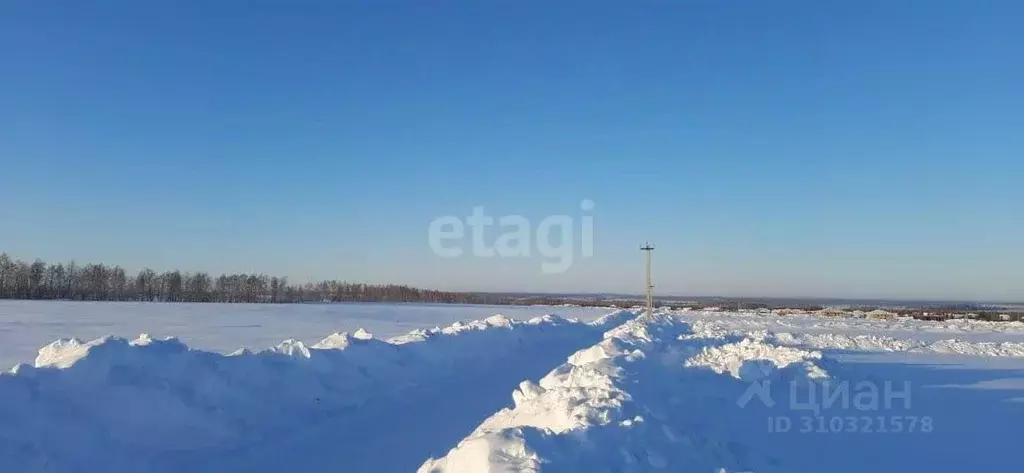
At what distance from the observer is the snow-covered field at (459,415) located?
5.36 m

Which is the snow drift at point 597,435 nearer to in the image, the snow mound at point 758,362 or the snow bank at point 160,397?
the snow mound at point 758,362

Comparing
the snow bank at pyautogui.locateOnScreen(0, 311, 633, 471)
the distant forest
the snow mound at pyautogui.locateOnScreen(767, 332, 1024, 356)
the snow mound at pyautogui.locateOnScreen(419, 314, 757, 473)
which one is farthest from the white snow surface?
the distant forest

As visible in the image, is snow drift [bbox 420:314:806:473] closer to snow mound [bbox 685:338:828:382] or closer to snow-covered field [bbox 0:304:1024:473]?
snow-covered field [bbox 0:304:1024:473]

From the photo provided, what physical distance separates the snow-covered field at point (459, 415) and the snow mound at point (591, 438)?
2cm

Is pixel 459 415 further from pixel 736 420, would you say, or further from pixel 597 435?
pixel 736 420

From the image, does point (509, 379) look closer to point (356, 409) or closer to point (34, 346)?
point (356, 409)

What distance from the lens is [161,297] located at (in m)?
93.9

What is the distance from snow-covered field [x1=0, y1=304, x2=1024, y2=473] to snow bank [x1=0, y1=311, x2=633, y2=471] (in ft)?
0.06

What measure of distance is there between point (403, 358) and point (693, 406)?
18.3 ft

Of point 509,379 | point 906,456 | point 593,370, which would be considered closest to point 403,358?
point 509,379

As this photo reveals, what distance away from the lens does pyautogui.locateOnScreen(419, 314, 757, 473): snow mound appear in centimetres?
440

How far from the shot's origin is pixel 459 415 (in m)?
7.96

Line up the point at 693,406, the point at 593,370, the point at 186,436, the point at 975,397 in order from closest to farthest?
the point at 186,436 < the point at 693,406 < the point at 593,370 < the point at 975,397

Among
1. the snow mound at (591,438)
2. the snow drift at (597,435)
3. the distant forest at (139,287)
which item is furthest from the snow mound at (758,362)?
the distant forest at (139,287)
